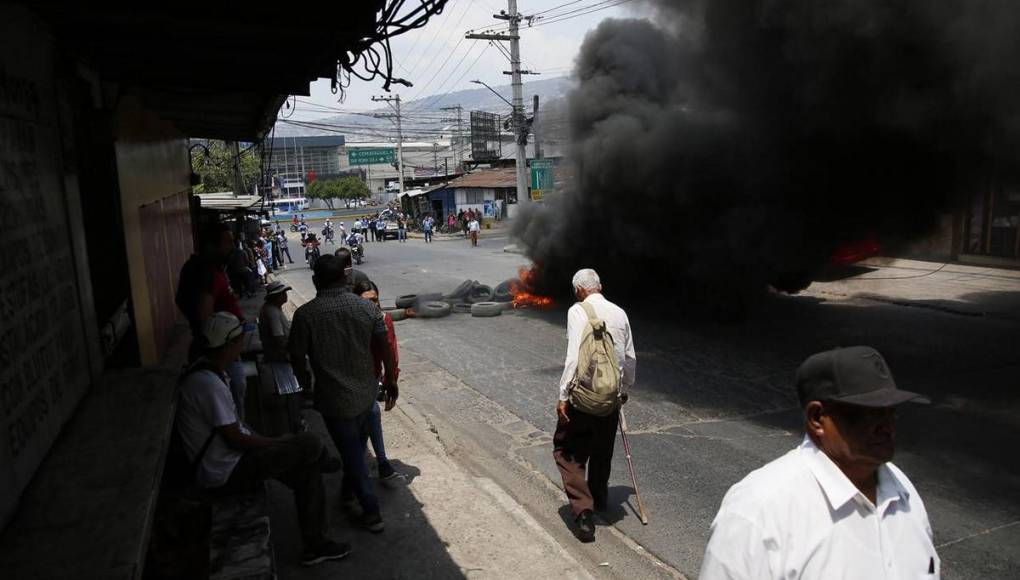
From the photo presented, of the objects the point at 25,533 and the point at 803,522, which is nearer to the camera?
the point at 803,522

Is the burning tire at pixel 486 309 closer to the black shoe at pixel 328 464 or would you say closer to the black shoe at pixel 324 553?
the black shoe at pixel 328 464

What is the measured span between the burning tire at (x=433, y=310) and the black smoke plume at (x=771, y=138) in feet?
7.05

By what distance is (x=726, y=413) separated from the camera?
20.1 feet

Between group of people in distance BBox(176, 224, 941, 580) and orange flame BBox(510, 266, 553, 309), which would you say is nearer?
group of people in distance BBox(176, 224, 941, 580)

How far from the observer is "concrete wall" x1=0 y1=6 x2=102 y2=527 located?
226cm

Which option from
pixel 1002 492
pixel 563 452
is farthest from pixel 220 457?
pixel 1002 492

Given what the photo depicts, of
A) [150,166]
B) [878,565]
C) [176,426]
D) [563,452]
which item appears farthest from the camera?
[150,166]

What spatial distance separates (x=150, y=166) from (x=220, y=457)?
433 cm

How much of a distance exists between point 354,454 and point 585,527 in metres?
1.40

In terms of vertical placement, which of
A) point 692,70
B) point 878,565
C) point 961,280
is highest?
point 692,70

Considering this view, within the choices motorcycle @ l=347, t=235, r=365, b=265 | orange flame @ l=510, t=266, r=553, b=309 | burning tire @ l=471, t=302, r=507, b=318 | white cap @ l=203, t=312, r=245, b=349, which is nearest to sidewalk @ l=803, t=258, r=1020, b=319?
orange flame @ l=510, t=266, r=553, b=309

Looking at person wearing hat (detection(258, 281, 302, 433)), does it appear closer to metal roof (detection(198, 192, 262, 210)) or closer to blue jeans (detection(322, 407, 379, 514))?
blue jeans (detection(322, 407, 379, 514))

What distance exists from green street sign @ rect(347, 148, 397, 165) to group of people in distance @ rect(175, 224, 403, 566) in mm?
56732

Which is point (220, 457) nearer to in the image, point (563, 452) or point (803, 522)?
point (563, 452)
